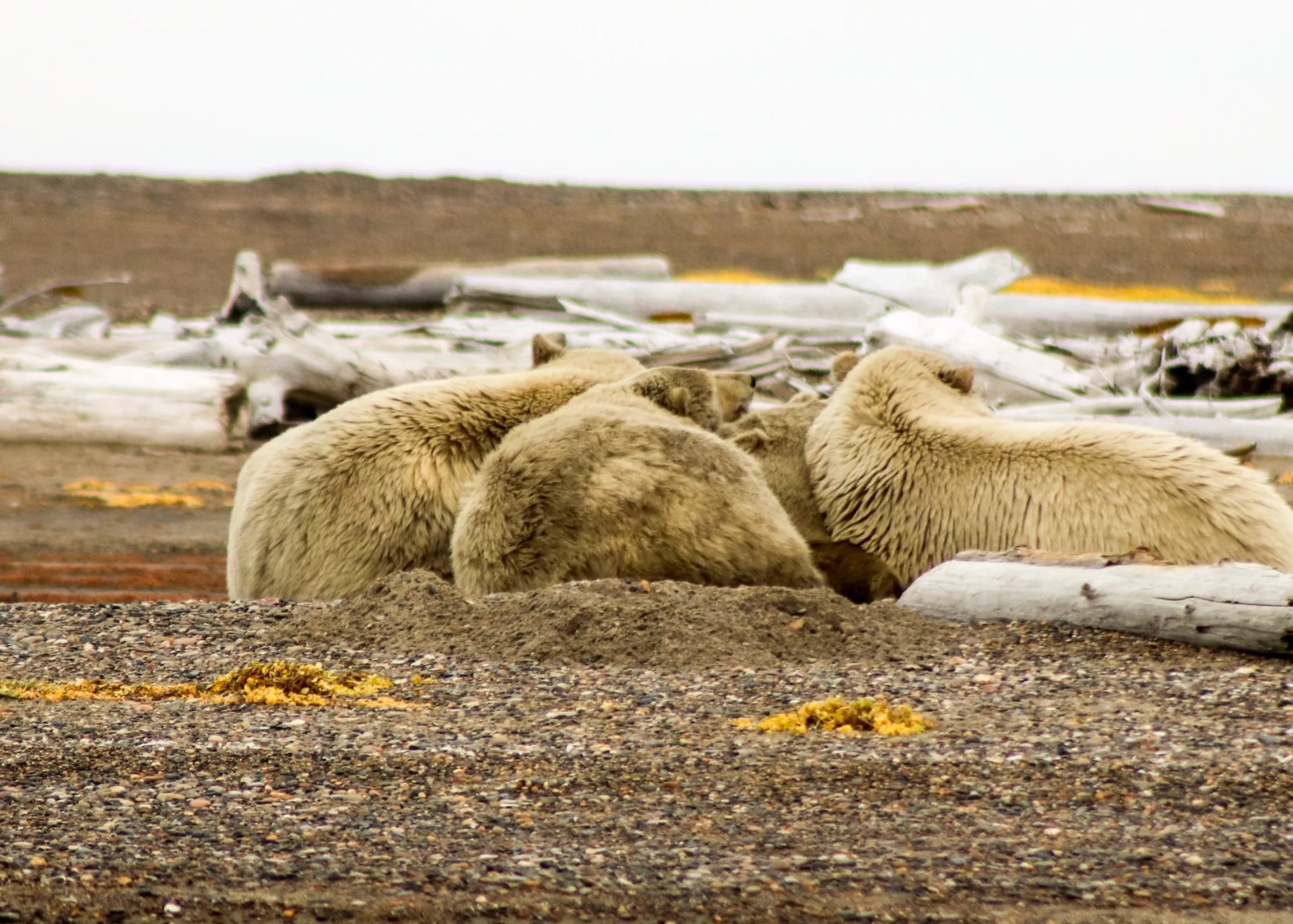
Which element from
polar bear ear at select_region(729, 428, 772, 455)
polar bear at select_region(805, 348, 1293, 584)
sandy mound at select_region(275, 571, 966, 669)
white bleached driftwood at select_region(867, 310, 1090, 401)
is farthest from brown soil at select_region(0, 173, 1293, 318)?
sandy mound at select_region(275, 571, 966, 669)

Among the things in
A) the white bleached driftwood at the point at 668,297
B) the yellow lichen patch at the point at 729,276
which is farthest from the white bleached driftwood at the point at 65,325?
the yellow lichen patch at the point at 729,276

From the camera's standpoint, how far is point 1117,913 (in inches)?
137

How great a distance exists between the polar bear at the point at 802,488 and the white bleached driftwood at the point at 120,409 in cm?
753

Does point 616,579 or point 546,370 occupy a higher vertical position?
point 546,370

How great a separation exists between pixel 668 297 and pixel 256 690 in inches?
575

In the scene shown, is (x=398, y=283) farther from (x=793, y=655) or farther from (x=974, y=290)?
(x=793, y=655)

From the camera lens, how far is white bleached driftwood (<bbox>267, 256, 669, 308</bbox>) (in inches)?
871

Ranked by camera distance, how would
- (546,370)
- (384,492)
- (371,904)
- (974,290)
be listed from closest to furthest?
(371,904) < (384,492) < (546,370) < (974,290)

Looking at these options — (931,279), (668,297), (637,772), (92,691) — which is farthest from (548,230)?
(637,772)

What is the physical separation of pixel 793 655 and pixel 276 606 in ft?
7.72

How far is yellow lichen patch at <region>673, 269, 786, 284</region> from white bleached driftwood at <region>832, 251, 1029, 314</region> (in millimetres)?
8184

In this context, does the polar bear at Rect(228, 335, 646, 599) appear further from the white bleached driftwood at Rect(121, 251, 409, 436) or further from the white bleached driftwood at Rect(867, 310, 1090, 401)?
the white bleached driftwood at Rect(121, 251, 409, 436)

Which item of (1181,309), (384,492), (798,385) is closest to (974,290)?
(798,385)

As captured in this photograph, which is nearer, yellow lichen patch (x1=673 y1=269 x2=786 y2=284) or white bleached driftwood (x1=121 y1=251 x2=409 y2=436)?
white bleached driftwood (x1=121 y1=251 x2=409 y2=436)
